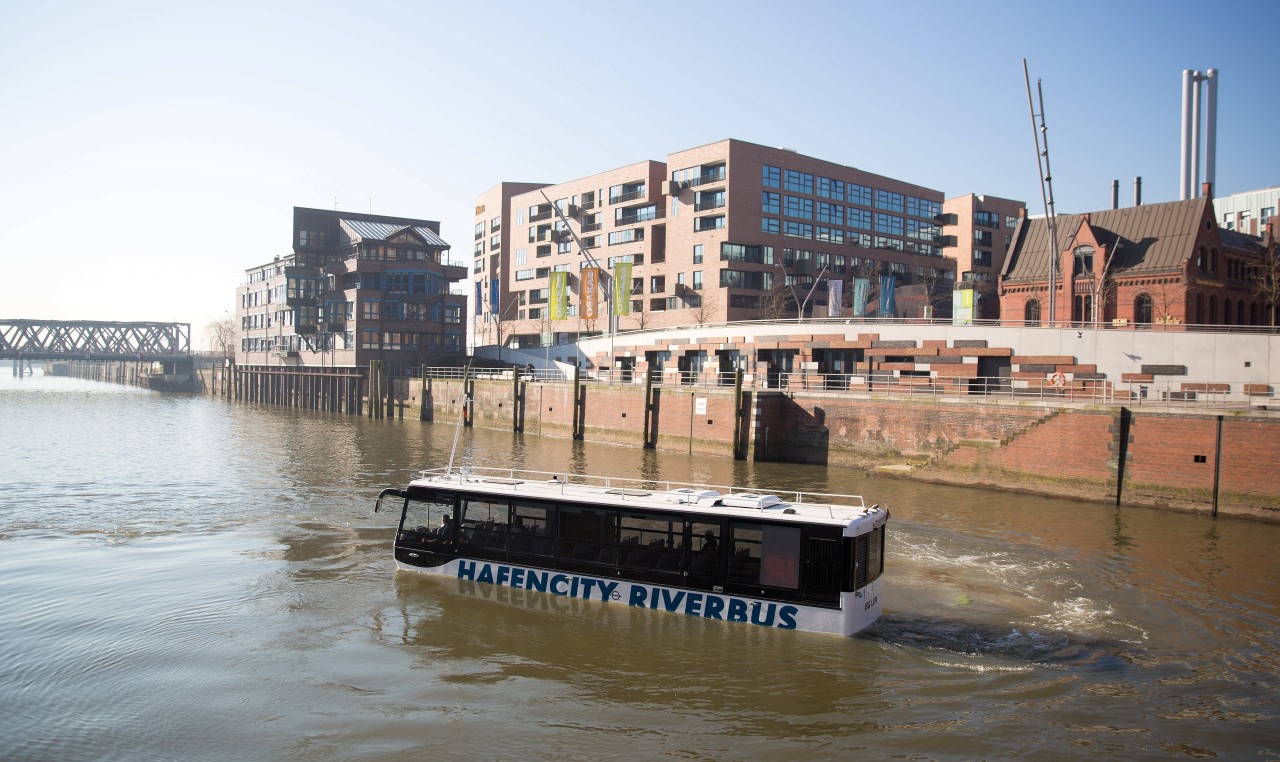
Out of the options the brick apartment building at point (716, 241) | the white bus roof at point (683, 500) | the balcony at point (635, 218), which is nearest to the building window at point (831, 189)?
the brick apartment building at point (716, 241)

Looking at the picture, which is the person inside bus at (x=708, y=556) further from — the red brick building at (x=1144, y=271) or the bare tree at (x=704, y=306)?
the bare tree at (x=704, y=306)

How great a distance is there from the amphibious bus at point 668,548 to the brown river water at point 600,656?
474 millimetres

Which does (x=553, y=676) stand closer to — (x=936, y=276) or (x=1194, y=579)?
(x=1194, y=579)

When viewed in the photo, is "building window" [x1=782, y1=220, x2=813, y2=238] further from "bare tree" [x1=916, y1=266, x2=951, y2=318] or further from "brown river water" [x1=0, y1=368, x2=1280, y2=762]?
"brown river water" [x1=0, y1=368, x2=1280, y2=762]

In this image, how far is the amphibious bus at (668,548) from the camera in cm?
1658

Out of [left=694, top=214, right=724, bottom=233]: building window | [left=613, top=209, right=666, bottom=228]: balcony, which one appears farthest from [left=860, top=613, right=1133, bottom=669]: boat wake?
[left=613, top=209, right=666, bottom=228]: balcony

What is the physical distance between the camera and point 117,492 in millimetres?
35500

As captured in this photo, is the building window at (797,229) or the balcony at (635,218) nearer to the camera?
the building window at (797,229)

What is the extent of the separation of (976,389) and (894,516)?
21.7 m

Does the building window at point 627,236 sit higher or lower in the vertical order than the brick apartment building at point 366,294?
higher

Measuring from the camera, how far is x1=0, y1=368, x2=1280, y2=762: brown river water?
519 inches

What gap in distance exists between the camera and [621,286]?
76.1 m

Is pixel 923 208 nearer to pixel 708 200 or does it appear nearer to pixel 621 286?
pixel 708 200

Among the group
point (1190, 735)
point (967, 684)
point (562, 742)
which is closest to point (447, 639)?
point (562, 742)
